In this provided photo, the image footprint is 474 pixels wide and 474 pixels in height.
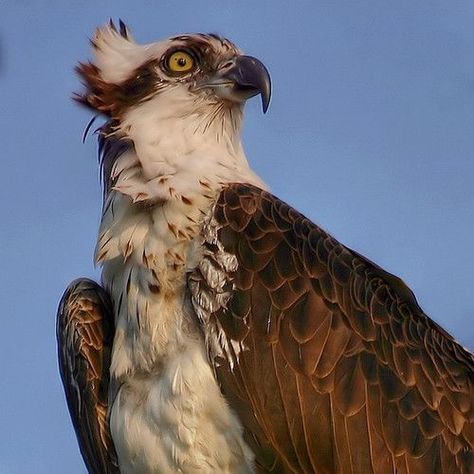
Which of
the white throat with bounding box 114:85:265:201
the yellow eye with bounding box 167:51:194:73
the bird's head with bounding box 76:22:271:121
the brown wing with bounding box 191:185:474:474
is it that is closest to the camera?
the brown wing with bounding box 191:185:474:474

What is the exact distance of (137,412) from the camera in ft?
31.7

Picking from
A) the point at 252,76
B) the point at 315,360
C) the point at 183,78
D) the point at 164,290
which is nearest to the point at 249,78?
the point at 252,76

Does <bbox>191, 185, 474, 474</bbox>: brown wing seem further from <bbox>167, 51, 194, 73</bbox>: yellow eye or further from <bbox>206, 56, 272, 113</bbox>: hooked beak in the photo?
<bbox>167, 51, 194, 73</bbox>: yellow eye

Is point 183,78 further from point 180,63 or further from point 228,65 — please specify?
point 228,65

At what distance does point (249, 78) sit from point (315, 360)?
188 cm

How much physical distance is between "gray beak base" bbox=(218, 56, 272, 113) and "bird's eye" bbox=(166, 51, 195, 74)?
0.79 ft

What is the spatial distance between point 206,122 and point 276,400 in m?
1.95

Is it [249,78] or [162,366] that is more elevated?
[249,78]

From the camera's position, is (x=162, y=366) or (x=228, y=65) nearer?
(x=162, y=366)

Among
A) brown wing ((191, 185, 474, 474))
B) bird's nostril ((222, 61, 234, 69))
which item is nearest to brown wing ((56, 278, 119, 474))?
brown wing ((191, 185, 474, 474))

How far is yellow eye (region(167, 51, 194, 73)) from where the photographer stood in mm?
10469

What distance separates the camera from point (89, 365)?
10070mm

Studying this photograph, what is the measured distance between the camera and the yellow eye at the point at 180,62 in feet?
34.3

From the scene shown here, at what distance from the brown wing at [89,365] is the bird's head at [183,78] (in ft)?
4.04
